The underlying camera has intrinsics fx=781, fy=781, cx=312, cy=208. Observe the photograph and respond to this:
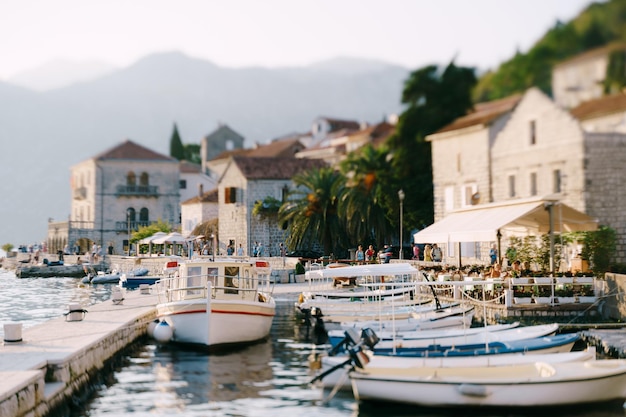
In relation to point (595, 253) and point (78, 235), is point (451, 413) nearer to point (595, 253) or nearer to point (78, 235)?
point (595, 253)

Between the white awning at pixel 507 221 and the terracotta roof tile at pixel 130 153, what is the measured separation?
58.9 meters

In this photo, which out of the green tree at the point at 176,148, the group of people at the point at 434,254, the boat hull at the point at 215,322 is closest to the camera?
the boat hull at the point at 215,322

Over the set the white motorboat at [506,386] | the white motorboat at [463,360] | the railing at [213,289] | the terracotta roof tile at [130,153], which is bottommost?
the white motorboat at [506,386]

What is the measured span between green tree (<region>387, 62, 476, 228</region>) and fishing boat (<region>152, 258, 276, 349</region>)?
28.6 meters

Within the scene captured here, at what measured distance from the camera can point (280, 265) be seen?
48375 millimetres

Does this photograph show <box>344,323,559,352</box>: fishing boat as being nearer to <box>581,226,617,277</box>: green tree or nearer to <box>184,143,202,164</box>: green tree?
<box>581,226,617,277</box>: green tree

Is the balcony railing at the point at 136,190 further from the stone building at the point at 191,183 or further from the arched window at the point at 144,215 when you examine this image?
the stone building at the point at 191,183

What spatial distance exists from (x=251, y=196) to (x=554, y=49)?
56.0 metres

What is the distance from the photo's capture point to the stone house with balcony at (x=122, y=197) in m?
80.9

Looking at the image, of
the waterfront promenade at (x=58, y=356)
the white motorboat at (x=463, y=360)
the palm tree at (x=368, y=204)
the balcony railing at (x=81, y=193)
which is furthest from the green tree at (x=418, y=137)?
the balcony railing at (x=81, y=193)

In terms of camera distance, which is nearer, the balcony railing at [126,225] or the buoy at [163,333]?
the buoy at [163,333]

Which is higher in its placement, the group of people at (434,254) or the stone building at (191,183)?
the stone building at (191,183)

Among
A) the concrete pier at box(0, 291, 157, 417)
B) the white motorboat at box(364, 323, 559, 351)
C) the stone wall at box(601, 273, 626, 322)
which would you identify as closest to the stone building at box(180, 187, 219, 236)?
the concrete pier at box(0, 291, 157, 417)

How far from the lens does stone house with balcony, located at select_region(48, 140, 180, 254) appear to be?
266 ft
